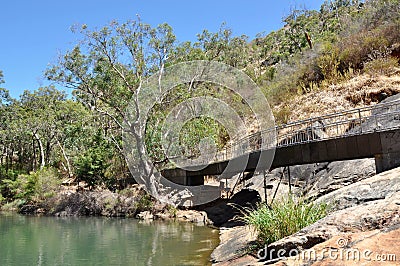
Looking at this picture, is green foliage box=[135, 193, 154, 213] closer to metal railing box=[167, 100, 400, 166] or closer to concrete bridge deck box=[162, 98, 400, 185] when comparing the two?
metal railing box=[167, 100, 400, 166]

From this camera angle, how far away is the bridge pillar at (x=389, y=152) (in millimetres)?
10168

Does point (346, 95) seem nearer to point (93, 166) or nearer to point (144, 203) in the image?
point (144, 203)

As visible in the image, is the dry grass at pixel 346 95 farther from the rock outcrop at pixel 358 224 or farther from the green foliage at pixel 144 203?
the rock outcrop at pixel 358 224

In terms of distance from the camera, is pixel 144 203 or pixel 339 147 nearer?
pixel 339 147

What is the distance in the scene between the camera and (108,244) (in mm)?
13922

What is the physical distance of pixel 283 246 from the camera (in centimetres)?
591

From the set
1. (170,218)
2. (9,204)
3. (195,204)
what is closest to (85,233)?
(170,218)

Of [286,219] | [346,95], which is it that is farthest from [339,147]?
[346,95]

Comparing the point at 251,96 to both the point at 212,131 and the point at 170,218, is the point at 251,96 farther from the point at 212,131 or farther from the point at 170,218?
the point at 170,218

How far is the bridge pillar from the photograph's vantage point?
10.2 m

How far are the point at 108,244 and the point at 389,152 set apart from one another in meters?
10.1

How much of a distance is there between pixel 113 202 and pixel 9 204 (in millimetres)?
13144

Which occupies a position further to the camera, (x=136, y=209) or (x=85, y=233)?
(x=136, y=209)

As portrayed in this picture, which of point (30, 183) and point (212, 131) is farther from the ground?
point (212, 131)
